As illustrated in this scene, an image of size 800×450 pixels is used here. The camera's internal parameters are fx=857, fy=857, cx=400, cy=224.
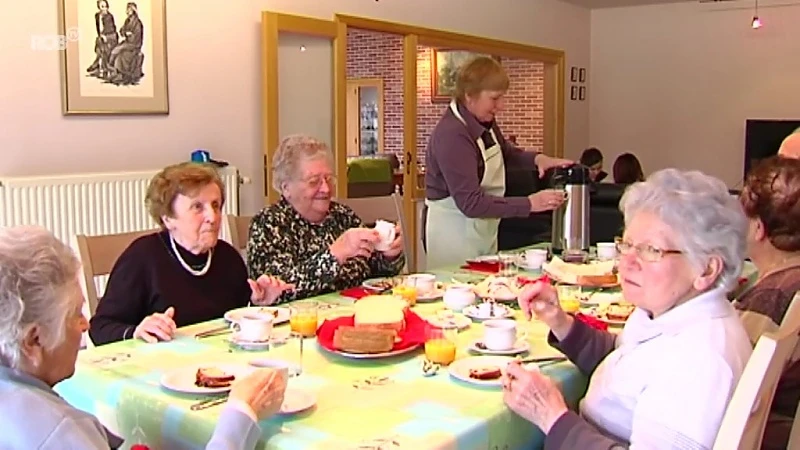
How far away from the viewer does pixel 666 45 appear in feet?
27.9

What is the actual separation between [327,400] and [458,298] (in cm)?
83

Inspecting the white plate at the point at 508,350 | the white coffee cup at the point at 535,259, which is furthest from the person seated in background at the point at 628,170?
the white plate at the point at 508,350

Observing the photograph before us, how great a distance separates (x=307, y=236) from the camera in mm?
2844

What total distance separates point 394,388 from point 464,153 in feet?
6.12

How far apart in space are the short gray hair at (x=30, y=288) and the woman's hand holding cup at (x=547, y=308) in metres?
1.03

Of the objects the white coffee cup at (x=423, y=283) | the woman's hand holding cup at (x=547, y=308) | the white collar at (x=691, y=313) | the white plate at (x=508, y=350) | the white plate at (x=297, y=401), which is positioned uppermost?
the white collar at (x=691, y=313)

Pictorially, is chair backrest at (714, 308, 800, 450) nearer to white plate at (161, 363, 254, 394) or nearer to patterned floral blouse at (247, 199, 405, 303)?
white plate at (161, 363, 254, 394)

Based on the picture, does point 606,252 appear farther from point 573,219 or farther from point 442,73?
point 442,73

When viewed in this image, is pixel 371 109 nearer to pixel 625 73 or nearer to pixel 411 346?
pixel 625 73

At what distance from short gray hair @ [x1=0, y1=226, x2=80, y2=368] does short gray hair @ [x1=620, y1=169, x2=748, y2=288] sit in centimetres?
107

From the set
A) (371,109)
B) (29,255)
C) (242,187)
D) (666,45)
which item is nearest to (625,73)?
(666,45)

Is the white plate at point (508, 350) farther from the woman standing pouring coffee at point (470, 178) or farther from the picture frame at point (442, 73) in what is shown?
the picture frame at point (442, 73)

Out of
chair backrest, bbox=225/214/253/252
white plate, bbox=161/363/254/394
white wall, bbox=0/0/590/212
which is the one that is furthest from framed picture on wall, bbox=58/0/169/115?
→ white plate, bbox=161/363/254/394

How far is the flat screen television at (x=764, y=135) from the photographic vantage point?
778cm
